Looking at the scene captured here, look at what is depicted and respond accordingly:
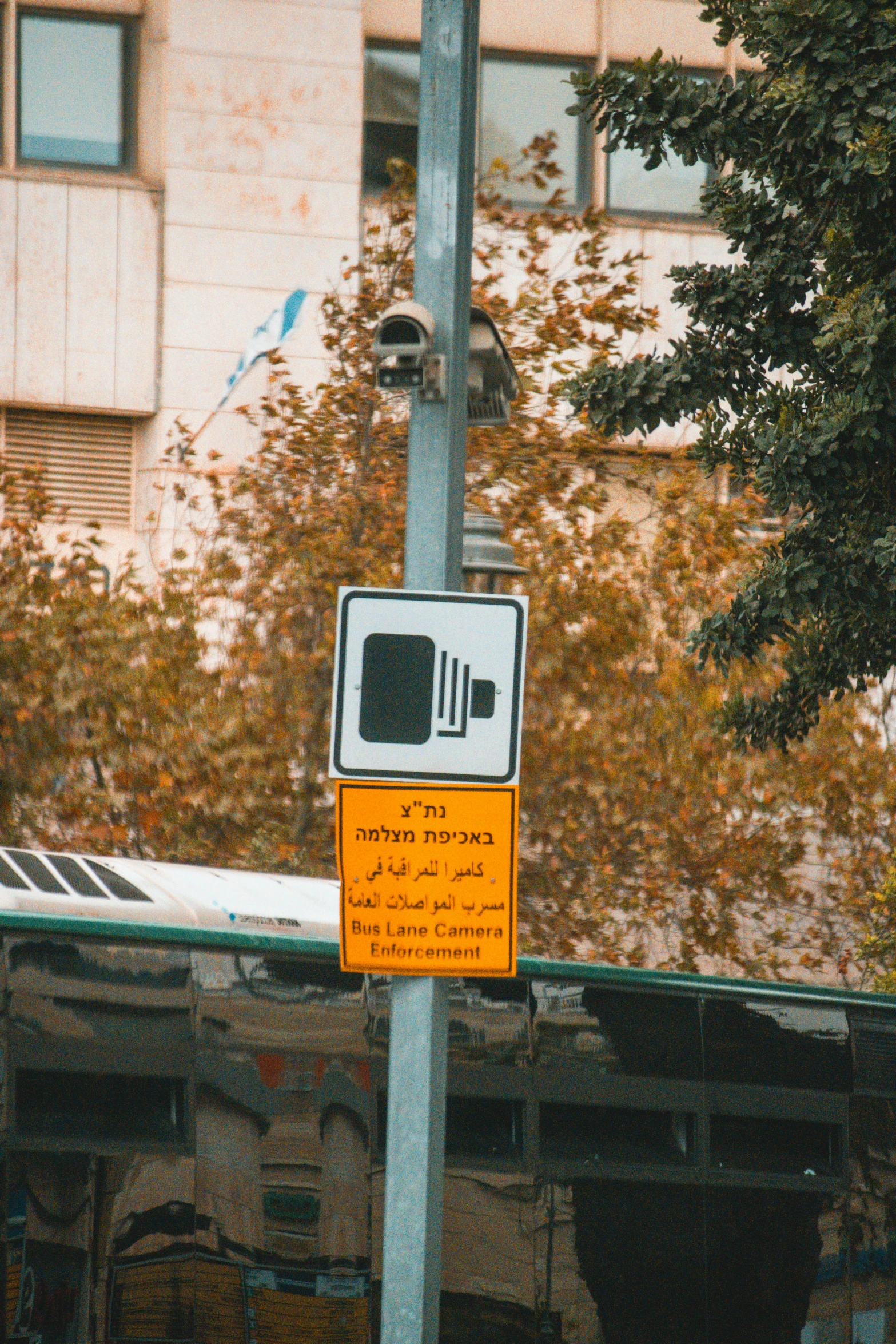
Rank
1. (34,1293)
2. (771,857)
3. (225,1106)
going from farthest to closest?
(771,857) → (225,1106) → (34,1293)

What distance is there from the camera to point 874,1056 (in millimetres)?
6598

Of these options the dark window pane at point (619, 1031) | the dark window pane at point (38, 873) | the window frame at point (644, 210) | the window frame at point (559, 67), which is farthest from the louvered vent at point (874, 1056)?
the window frame at point (644, 210)

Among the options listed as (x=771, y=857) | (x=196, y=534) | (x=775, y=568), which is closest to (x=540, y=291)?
(x=196, y=534)

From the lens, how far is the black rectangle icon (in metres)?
4.29

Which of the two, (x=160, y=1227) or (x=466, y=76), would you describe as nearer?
(x=466, y=76)

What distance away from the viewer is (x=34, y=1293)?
5.26 metres

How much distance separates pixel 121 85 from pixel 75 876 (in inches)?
507

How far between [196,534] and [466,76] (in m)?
7.48

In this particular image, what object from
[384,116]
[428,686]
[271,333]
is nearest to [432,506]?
[428,686]

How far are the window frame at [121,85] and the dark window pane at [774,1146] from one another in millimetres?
13401

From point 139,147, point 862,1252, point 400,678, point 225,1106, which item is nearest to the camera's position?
point 400,678

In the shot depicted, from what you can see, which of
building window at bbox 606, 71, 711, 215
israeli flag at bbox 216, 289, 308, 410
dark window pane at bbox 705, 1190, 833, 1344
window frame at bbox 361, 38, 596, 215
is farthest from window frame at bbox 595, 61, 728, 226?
dark window pane at bbox 705, 1190, 833, 1344

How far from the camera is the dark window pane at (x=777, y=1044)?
633 cm

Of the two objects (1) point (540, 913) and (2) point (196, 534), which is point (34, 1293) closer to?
(1) point (540, 913)
